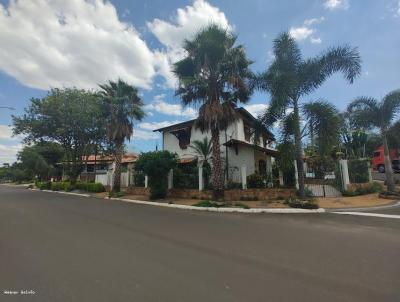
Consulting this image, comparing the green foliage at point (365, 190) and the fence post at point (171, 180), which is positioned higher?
the fence post at point (171, 180)

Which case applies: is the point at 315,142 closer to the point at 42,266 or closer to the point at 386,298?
the point at 386,298

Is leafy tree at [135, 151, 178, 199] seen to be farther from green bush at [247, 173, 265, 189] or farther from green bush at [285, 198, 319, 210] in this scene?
green bush at [285, 198, 319, 210]

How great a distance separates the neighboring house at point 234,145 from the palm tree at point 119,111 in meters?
3.17

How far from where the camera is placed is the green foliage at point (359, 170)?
18031 millimetres

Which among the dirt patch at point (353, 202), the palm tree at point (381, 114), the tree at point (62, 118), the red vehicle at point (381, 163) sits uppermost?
the tree at point (62, 118)

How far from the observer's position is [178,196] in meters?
18.4

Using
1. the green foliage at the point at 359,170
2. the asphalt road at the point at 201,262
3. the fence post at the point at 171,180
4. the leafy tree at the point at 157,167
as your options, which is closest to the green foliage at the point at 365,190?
the green foliage at the point at 359,170

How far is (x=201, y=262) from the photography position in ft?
16.0

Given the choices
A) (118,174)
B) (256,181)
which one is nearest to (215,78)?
(256,181)

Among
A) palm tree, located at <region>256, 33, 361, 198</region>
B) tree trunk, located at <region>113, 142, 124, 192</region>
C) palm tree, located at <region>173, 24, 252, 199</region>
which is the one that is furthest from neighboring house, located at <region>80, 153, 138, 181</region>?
palm tree, located at <region>256, 33, 361, 198</region>

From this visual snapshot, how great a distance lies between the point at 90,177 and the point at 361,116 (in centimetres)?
3646

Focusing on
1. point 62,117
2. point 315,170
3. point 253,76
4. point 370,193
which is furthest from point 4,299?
point 62,117

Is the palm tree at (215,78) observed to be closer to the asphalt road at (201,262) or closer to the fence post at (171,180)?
the fence post at (171,180)

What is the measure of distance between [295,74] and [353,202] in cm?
775
